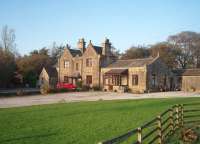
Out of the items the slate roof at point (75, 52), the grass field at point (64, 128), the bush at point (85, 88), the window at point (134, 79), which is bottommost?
the grass field at point (64, 128)

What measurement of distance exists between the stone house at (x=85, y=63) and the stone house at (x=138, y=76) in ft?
7.22

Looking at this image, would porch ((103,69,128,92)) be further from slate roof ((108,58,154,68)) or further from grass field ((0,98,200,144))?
grass field ((0,98,200,144))

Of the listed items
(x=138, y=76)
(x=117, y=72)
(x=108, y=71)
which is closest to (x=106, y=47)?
(x=108, y=71)

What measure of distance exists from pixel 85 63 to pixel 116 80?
329 inches

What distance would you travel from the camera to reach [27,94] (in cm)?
3800

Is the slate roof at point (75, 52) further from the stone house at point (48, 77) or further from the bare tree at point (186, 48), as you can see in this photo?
the bare tree at point (186, 48)

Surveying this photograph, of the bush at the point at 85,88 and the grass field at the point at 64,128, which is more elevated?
the bush at the point at 85,88

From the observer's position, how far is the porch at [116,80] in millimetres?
46438

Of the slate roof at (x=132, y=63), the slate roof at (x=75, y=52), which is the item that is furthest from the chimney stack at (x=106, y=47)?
the slate roof at (x=75, y=52)

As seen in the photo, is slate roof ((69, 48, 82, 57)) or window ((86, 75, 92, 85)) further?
slate roof ((69, 48, 82, 57))

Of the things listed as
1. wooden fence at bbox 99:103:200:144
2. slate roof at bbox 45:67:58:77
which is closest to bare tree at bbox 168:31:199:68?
slate roof at bbox 45:67:58:77

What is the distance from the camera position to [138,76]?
45.3 m

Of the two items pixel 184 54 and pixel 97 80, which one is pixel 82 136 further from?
pixel 184 54

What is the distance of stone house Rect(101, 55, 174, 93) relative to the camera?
4488cm
